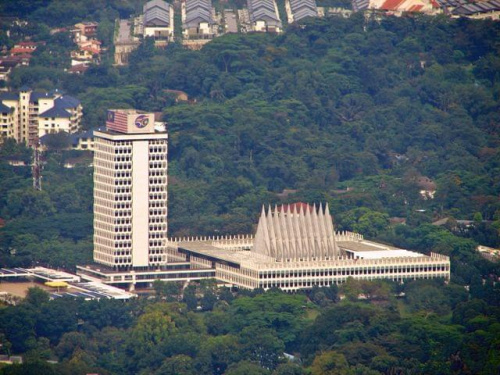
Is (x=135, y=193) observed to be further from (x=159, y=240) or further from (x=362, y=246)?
(x=362, y=246)

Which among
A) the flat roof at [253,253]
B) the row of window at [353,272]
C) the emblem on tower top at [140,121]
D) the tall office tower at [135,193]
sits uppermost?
the emblem on tower top at [140,121]

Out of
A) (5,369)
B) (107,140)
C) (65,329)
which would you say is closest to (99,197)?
(107,140)

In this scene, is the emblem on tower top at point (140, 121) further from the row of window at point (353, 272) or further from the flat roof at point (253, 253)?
the row of window at point (353, 272)

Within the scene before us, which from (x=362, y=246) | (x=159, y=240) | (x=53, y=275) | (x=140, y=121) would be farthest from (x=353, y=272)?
(x=53, y=275)

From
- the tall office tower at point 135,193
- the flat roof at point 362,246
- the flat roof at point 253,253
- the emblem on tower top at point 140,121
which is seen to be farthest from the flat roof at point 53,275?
the flat roof at point 362,246

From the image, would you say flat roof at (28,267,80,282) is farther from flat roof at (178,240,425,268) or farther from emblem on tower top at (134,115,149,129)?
emblem on tower top at (134,115,149,129)

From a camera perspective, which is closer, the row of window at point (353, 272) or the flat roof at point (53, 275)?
the row of window at point (353, 272)

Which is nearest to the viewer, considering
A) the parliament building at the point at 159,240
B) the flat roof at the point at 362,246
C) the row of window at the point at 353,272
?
the row of window at the point at 353,272

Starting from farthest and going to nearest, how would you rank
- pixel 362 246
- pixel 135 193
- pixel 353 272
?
pixel 362 246 → pixel 135 193 → pixel 353 272

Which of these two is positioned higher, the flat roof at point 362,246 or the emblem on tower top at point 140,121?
the emblem on tower top at point 140,121
